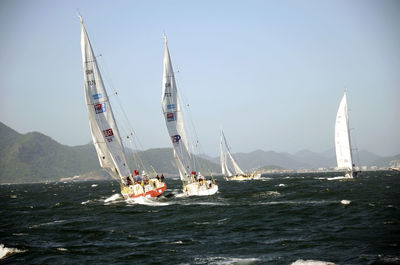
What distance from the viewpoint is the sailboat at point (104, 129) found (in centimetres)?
4509

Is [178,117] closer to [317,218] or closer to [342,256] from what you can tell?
[317,218]

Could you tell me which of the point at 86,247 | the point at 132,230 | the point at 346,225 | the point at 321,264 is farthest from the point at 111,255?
the point at 346,225

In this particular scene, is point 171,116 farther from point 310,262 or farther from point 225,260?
point 310,262

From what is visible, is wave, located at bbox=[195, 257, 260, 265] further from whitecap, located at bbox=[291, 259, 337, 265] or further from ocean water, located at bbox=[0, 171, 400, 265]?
whitecap, located at bbox=[291, 259, 337, 265]

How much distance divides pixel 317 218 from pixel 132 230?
41.3 feet

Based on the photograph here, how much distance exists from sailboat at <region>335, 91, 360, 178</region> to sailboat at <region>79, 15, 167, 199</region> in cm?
4332

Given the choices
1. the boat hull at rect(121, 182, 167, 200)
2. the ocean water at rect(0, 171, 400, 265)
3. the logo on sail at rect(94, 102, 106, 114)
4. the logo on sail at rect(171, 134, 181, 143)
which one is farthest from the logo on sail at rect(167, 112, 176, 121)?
the ocean water at rect(0, 171, 400, 265)

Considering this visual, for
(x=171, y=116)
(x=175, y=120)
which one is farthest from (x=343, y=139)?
(x=171, y=116)

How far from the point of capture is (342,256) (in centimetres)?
1706

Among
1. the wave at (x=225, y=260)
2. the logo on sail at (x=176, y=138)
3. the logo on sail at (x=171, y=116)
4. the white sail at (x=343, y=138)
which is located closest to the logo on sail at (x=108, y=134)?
the logo on sail at (x=171, y=116)

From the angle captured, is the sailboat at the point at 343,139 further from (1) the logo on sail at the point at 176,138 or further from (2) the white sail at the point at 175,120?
(1) the logo on sail at the point at 176,138

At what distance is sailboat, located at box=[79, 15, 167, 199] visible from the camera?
45094 mm

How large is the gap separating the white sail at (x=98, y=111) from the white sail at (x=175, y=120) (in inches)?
271

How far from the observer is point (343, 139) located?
249ft
